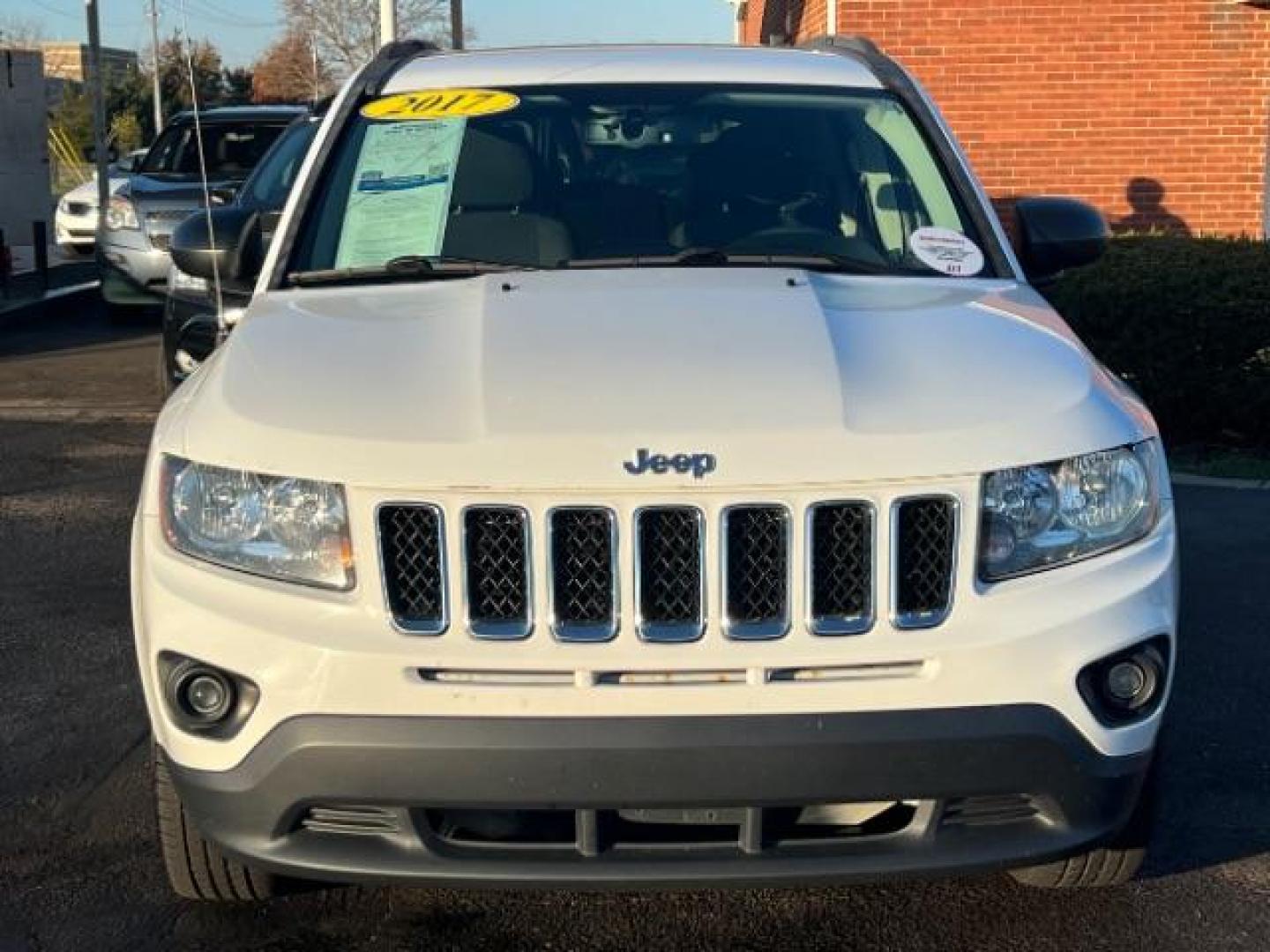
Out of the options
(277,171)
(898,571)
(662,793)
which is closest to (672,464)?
(898,571)

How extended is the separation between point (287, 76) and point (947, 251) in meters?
43.8

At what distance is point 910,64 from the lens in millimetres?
11828

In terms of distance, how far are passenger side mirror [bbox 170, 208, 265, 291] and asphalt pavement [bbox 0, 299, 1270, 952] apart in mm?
1294

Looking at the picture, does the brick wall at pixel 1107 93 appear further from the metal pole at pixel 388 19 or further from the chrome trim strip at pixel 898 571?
the chrome trim strip at pixel 898 571

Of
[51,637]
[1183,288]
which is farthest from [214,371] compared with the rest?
[1183,288]

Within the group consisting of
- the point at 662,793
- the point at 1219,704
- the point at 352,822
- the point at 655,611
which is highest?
the point at 655,611

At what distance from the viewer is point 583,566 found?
9.41 ft

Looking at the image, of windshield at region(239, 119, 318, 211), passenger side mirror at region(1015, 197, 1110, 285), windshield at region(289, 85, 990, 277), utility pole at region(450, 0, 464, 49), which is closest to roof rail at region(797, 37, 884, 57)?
windshield at region(289, 85, 990, 277)

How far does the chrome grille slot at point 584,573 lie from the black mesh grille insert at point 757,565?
0.67 ft

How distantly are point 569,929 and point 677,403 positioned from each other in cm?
122

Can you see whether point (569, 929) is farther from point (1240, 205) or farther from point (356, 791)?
point (1240, 205)

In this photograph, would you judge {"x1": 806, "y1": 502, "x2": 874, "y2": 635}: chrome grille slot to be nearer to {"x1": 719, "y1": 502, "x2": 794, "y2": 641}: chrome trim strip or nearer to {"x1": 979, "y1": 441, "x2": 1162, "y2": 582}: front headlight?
{"x1": 719, "y1": 502, "x2": 794, "y2": 641}: chrome trim strip

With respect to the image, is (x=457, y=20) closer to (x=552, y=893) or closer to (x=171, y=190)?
(x=171, y=190)

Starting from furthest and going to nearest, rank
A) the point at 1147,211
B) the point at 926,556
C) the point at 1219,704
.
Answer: the point at 1147,211, the point at 1219,704, the point at 926,556
